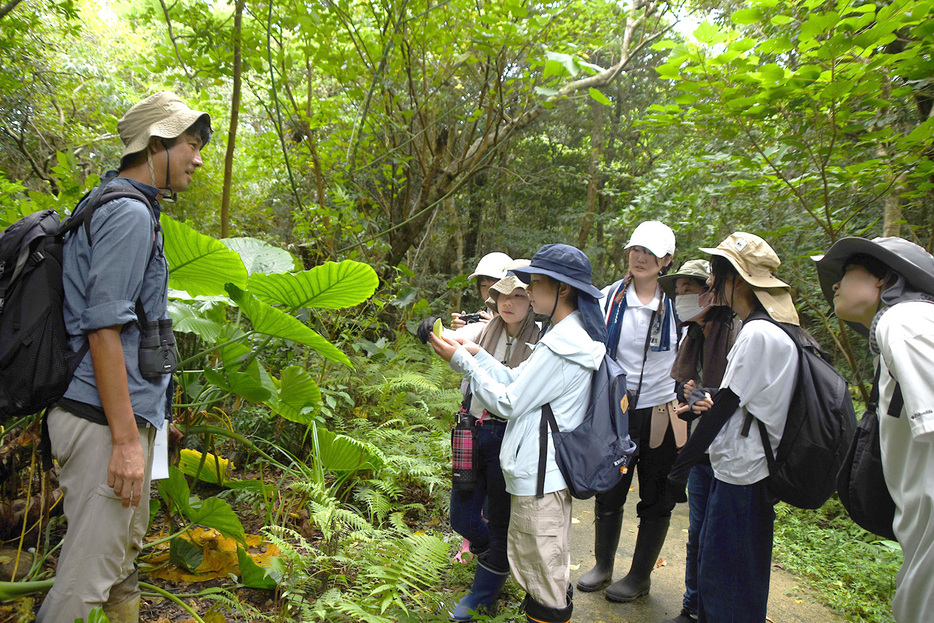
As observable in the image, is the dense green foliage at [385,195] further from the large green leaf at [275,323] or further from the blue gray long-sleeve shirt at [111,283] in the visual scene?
the blue gray long-sleeve shirt at [111,283]

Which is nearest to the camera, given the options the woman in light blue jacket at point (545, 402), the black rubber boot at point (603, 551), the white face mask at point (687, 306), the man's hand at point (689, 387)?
the woman in light blue jacket at point (545, 402)

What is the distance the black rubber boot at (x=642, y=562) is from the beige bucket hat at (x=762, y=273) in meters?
1.45

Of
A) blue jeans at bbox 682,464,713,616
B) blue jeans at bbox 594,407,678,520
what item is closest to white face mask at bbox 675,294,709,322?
blue jeans at bbox 594,407,678,520

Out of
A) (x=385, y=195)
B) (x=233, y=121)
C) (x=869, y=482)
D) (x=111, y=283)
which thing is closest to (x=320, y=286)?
(x=111, y=283)

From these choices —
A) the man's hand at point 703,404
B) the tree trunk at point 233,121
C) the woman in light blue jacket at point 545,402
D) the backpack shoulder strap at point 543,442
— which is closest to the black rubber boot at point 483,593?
the woman in light blue jacket at point 545,402

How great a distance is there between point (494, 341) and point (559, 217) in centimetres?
991

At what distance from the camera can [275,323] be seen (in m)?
2.59

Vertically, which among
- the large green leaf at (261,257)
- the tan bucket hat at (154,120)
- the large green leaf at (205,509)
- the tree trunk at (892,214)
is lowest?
the large green leaf at (205,509)

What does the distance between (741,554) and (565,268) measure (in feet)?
4.43

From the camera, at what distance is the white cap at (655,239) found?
3162mm

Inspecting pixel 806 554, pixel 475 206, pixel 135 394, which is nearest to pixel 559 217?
pixel 475 206

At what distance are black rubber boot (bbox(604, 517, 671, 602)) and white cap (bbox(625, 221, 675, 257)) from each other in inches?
60.4

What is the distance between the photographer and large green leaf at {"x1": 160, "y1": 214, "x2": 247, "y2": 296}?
8.32ft

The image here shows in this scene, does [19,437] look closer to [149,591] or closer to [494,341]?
[149,591]
